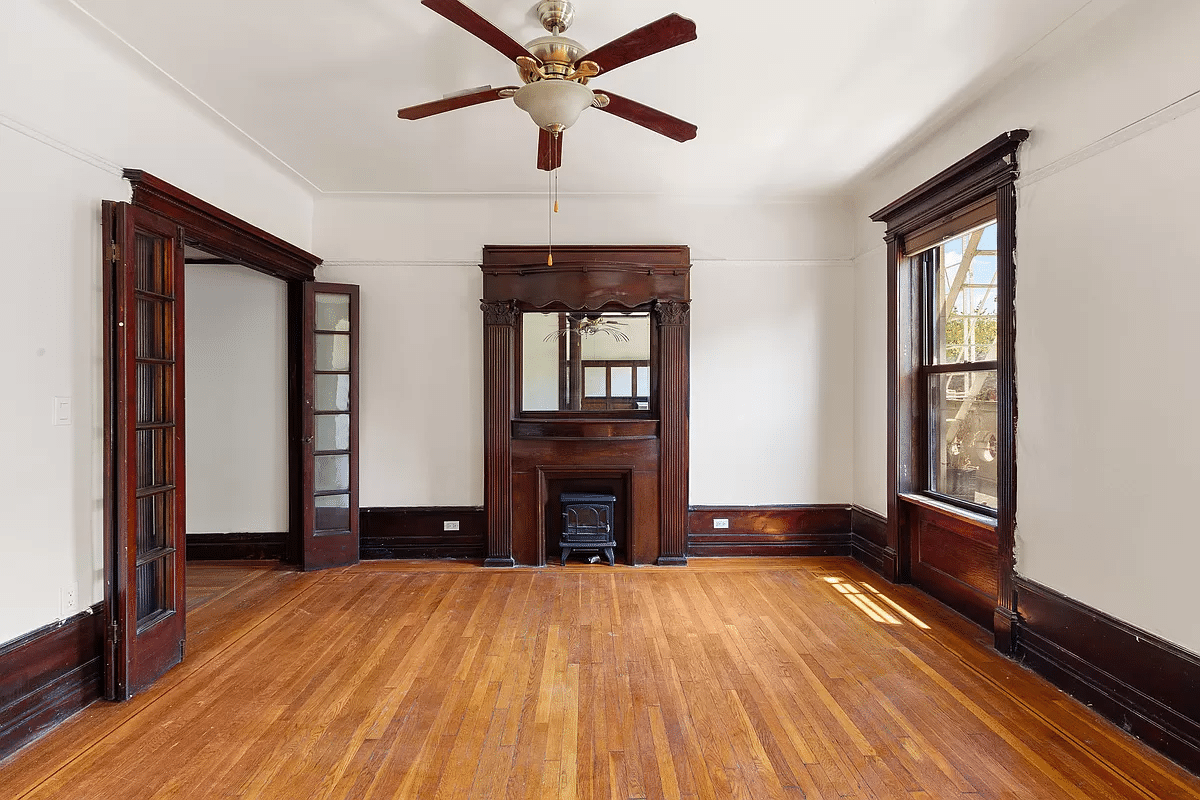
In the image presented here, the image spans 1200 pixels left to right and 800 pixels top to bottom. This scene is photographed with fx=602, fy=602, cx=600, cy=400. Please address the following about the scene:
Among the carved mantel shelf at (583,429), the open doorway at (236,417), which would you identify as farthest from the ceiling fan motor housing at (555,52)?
the open doorway at (236,417)

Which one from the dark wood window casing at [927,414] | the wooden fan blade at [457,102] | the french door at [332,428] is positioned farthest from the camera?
the french door at [332,428]

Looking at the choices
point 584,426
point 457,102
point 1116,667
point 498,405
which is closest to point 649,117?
point 457,102

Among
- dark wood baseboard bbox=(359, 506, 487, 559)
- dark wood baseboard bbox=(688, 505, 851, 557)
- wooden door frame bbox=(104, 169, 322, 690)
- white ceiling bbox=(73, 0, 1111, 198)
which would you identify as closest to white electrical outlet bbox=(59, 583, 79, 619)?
wooden door frame bbox=(104, 169, 322, 690)

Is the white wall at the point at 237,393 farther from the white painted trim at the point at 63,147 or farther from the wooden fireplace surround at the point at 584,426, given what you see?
the white painted trim at the point at 63,147

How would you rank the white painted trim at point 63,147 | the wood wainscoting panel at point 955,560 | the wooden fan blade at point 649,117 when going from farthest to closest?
1. the wood wainscoting panel at point 955,560
2. the wooden fan blade at point 649,117
3. the white painted trim at point 63,147

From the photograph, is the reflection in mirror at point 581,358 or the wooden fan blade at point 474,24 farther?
the reflection in mirror at point 581,358

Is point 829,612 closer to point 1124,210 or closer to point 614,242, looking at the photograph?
point 1124,210

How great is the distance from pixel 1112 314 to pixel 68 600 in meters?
4.57

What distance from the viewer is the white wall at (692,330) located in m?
4.88

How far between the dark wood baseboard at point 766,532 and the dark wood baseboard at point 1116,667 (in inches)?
77.0

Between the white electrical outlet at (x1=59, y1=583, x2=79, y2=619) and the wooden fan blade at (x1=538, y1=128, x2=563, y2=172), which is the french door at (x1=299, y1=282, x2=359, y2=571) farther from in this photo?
the wooden fan blade at (x1=538, y1=128, x2=563, y2=172)

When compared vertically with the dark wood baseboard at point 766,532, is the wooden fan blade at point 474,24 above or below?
above

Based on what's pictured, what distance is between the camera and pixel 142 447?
288 centimetres

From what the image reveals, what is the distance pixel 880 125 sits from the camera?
140 inches
